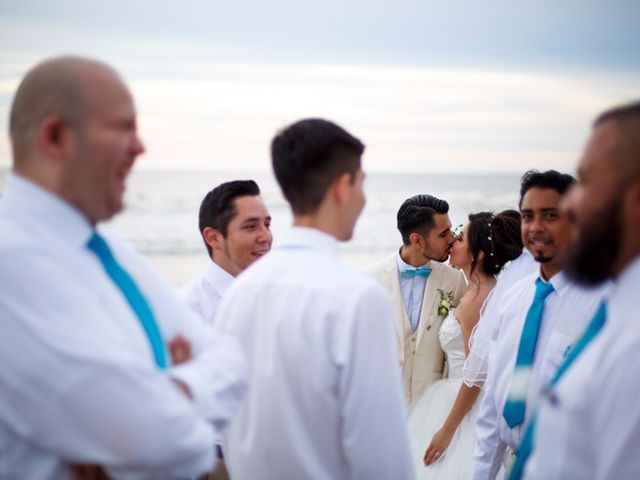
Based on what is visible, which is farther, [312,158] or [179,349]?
[312,158]

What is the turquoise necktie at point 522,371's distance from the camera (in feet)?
11.5

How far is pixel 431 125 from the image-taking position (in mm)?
42188

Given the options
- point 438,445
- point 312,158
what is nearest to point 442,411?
point 438,445

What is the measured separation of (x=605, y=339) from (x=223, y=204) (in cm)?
300

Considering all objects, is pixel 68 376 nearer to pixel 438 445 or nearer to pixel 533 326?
pixel 533 326

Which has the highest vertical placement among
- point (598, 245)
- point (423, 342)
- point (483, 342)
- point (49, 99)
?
point (49, 99)

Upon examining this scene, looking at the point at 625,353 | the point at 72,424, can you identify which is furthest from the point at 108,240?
the point at 625,353

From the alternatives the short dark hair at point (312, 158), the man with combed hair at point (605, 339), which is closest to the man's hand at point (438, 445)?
→ the short dark hair at point (312, 158)

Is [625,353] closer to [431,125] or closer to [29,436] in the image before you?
[29,436]

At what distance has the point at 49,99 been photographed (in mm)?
2027

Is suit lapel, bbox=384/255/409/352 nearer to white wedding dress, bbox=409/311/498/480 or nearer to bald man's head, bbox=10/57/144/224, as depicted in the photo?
white wedding dress, bbox=409/311/498/480

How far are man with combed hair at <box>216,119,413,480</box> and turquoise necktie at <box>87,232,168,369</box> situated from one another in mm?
533

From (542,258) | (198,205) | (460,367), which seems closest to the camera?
(542,258)

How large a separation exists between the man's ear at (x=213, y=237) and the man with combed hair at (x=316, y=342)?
1899mm
